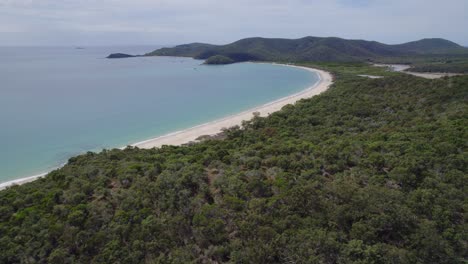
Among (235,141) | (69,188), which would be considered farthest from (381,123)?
(69,188)

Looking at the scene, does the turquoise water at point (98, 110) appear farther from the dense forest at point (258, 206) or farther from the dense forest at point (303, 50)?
the dense forest at point (303, 50)

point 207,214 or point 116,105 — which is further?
point 116,105

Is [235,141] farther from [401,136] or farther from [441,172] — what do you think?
[441,172]

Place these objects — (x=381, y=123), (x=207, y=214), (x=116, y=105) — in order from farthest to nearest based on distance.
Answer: (x=116, y=105)
(x=381, y=123)
(x=207, y=214)

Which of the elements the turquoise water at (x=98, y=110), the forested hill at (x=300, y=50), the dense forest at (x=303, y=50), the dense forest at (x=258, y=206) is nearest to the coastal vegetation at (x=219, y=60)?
the dense forest at (x=303, y=50)

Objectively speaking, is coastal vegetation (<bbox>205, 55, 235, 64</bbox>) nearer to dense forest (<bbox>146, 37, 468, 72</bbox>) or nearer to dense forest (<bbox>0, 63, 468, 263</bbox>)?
dense forest (<bbox>146, 37, 468, 72</bbox>)

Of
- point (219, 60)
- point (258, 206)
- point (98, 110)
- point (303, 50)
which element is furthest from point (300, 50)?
point (258, 206)

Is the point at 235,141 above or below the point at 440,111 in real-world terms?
below
